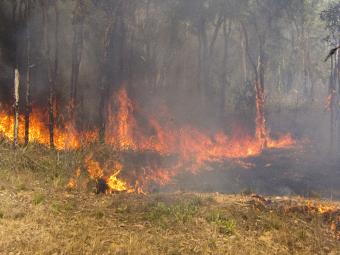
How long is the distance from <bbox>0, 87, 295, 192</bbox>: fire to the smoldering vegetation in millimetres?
675

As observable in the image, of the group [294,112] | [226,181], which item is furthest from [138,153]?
[294,112]

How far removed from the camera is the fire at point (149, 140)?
22.4 m

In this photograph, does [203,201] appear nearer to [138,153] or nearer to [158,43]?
[138,153]

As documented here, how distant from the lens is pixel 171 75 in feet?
150

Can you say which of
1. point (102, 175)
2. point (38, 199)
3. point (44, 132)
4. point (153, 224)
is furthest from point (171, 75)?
point (153, 224)

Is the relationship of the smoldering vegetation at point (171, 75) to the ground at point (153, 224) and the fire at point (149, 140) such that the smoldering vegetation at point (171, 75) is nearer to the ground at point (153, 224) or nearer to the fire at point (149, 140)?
the fire at point (149, 140)

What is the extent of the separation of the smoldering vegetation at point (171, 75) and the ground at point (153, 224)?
796 cm

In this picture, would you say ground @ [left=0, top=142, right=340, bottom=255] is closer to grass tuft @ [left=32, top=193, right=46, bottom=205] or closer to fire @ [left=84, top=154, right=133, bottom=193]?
grass tuft @ [left=32, top=193, right=46, bottom=205]

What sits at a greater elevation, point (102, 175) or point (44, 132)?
point (44, 132)

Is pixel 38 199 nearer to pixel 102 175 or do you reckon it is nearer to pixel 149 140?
pixel 102 175

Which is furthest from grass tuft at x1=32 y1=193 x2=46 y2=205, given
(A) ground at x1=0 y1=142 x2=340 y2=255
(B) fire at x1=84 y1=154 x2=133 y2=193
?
(B) fire at x1=84 y1=154 x2=133 y2=193

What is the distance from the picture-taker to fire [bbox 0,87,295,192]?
881 inches

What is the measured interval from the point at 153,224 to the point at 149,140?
56.7 feet

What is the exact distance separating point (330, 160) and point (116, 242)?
2257cm
